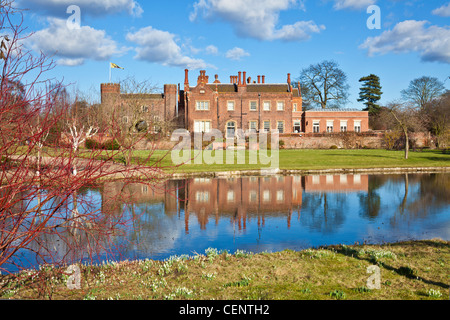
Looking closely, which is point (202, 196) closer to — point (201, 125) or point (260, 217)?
point (260, 217)

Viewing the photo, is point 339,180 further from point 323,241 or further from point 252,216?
point 323,241

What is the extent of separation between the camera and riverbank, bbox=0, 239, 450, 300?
5.29 m

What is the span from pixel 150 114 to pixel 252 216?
16489mm

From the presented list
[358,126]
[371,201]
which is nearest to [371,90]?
[358,126]

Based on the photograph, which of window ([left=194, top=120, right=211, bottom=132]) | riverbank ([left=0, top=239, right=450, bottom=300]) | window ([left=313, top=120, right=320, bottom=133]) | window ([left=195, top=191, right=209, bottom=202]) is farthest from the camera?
window ([left=313, top=120, right=320, bottom=133])

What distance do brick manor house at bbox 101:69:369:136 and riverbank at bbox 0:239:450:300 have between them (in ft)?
143

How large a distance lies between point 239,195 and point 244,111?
36355mm

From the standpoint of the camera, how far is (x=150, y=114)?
88.7 feet

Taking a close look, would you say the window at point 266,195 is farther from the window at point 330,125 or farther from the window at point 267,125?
the window at point 330,125

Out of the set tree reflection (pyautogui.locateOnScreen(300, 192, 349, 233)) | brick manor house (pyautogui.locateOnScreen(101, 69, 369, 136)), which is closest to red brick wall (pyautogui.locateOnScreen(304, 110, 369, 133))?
brick manor house (pyautogui.locateOnScreen(101, 69, 369, 136))

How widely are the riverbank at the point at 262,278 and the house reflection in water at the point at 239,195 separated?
3.05 m

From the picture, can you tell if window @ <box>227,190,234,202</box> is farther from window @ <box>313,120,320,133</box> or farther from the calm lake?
window @ <box>313,120,320,133</box>
